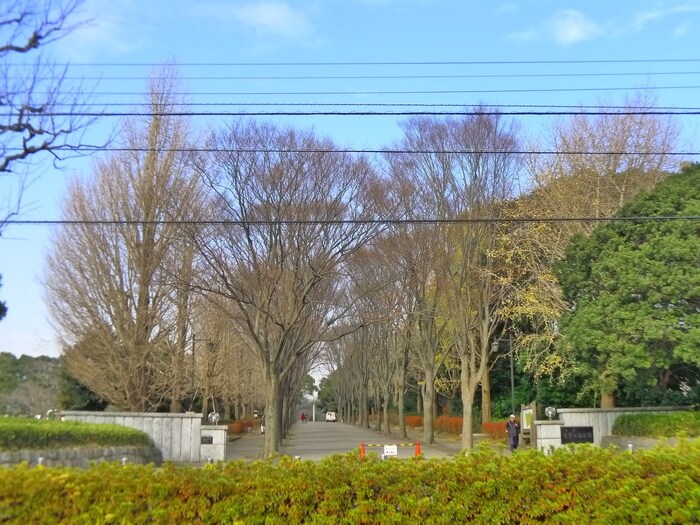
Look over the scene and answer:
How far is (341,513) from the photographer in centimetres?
736

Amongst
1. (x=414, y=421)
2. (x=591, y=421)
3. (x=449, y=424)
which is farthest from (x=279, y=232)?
(x=414, y=421)

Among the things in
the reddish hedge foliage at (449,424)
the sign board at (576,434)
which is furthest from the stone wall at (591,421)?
the reddish hedge foliage at (449,424)

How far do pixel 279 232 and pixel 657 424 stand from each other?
43.8 feet

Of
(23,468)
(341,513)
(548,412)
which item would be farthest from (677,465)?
(548,412)

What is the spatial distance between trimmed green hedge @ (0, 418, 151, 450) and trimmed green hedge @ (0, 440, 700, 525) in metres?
9.02

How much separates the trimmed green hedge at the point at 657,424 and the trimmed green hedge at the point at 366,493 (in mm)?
15635

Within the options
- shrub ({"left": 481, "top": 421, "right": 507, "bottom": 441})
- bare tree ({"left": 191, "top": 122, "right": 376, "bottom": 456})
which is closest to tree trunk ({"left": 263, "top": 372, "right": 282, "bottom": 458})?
bare tree ({"left": 191, "top": 122, "right": 376, "bottom": 456})

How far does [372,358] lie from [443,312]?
2240 cm

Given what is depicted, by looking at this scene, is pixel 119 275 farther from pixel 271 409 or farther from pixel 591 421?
pixel 591 421

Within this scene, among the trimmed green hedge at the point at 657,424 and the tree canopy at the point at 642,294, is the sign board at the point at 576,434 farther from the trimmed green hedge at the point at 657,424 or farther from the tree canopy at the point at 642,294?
the tree canopy at the point at 642,294

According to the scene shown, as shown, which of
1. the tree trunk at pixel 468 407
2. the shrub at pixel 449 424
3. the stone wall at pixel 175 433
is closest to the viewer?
the stone wall at pixel 175 433

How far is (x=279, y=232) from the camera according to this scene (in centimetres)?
2448

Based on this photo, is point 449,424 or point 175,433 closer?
point 175,433

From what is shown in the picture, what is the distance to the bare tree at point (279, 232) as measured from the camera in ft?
75.9
